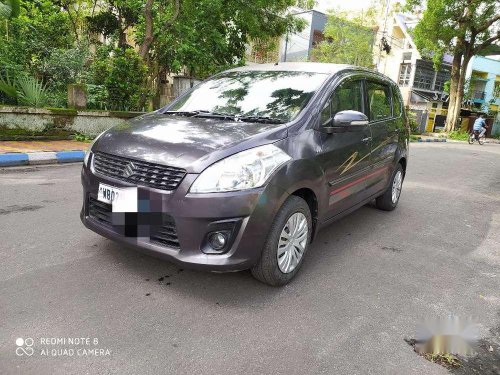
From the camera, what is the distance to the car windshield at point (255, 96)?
3361 mm

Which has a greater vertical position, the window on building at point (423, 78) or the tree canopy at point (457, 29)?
the tree canopy at point (457, 29)

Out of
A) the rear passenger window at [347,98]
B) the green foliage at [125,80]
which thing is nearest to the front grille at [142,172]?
the rear passenger window at [347,98]

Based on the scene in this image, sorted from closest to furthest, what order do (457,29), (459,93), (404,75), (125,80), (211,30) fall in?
1. (125,80)
2. (211,30)
3. (457,29)
4. (459,93)
5. (404,75)

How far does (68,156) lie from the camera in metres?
7.12

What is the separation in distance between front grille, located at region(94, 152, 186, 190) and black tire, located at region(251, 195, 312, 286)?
74 centimetres

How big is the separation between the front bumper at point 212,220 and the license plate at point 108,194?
0.06 m

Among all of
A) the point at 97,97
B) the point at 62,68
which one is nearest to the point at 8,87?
the point at 62,68

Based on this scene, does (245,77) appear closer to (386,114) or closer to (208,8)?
(386,114)

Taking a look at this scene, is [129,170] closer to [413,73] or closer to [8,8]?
[8,8]

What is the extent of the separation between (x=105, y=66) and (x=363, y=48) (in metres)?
23.9

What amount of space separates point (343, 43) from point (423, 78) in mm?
11431

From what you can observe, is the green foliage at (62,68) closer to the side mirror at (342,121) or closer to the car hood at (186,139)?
the car hood at (186,139)

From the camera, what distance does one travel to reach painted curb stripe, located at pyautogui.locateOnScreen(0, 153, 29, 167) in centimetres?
626

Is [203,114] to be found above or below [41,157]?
above
